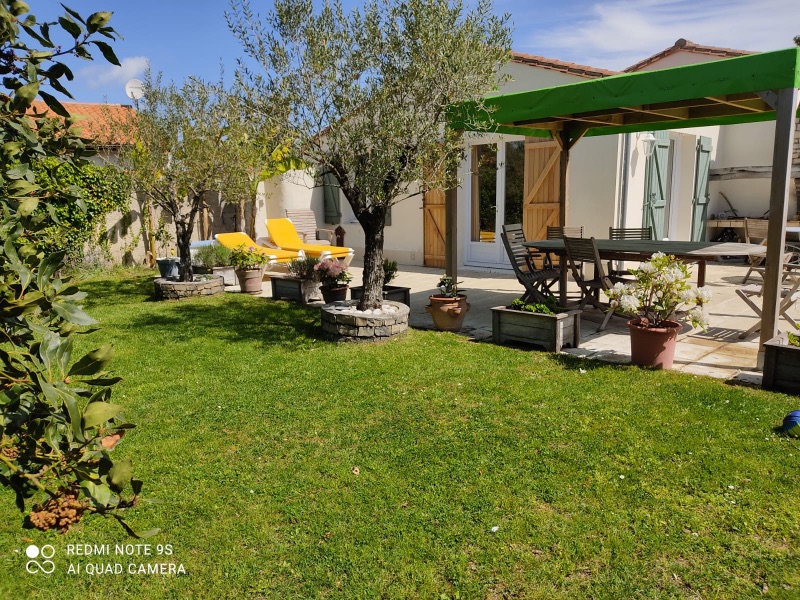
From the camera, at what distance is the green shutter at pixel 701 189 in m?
12.3

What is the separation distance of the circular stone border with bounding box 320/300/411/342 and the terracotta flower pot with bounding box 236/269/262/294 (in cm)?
360

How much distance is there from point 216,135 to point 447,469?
6.91m

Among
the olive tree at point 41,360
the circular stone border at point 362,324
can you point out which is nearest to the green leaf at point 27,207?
the olive tree at point 41,360

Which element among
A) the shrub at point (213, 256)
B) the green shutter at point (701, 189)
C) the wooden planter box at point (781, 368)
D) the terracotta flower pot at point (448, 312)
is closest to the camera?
the wooden planter box at point (781, 368)

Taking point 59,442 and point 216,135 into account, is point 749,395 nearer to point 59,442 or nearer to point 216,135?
point 59,442

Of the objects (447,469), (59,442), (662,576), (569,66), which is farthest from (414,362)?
Result: (569,66)

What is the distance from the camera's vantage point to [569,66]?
10258mm

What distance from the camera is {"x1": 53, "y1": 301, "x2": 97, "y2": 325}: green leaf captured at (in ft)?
3.34

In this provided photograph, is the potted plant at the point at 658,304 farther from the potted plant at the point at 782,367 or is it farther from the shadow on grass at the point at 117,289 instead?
the shadow on grass at the point at 117,289

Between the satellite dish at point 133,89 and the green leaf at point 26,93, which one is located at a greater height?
the satellite dish at point 133,89

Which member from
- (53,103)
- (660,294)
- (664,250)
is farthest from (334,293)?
(53,103)

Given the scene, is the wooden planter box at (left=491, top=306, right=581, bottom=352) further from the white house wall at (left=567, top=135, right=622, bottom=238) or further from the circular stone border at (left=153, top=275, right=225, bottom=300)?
the circular stone border at (left=153, top=275, right=225, bottom=300)

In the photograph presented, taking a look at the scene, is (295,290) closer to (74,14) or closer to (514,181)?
(514,181)

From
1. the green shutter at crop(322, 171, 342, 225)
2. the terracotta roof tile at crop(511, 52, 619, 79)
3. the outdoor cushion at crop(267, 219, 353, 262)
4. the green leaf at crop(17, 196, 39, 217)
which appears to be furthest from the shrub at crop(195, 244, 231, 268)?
the green leaf at crop(17, 196, 39, 217)
